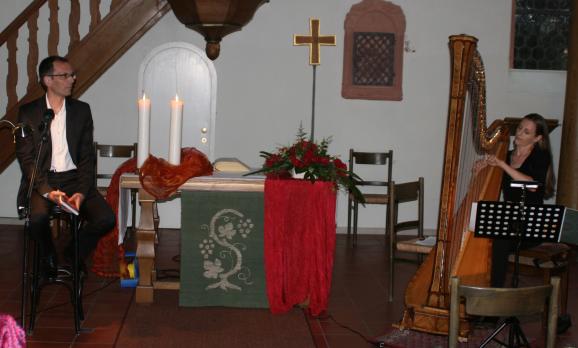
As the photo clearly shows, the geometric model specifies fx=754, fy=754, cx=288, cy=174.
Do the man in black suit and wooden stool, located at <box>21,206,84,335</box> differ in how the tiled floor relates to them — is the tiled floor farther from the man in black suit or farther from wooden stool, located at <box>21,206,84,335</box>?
the man in black suit

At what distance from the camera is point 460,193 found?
4.89 m

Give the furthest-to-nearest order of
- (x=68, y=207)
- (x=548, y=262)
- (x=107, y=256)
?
(x=107, y=256) < (x=548, y=262) < (x=68, y=207)

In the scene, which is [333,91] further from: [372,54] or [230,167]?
[230,167]

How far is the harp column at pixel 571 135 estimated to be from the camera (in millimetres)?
7859

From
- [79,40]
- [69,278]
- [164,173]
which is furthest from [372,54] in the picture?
[69,278]

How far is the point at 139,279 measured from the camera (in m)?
5.50

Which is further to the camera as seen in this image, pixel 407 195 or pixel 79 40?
pixel 79 40

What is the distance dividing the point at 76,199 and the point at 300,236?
1.52 metres

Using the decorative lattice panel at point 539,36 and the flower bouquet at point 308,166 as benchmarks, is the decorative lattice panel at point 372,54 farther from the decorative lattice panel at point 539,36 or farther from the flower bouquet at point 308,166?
the flower bouquet at point 308,166

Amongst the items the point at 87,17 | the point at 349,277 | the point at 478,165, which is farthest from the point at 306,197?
the point at 87,17

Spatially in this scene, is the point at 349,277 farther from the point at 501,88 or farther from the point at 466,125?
the point at 501,88

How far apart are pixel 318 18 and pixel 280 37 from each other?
501 mm

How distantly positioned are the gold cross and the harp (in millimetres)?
3514

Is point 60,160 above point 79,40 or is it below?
below
